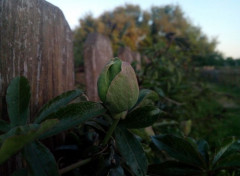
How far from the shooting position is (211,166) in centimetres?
55

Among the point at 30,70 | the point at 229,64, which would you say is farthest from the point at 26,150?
the point at 229,64

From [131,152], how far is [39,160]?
165mm

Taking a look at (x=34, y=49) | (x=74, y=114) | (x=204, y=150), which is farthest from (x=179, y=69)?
(x=74, y=114)

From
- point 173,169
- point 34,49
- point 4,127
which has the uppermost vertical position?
point 34,49

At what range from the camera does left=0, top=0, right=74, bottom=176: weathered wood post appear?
491 mm

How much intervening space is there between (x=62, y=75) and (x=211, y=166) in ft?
1.53

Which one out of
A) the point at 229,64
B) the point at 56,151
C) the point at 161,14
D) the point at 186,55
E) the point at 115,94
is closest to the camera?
the point at 115,94

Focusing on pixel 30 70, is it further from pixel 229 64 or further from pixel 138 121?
pixel 229 64

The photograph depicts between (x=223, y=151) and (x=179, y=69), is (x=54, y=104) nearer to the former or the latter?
(x=223, y=151)

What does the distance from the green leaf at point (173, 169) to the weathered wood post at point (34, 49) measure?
0.32 meters

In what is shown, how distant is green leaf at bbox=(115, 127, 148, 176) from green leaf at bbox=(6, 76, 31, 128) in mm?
180

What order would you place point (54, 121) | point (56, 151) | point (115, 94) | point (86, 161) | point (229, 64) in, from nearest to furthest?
1. point (54, 121)
2. point (115, 94)
3. point (86, 161)
4. point (56, 151)
5. point (229, 64)

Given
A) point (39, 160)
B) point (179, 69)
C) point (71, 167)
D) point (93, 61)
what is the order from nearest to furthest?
point (39, 160) < point (71, 167) < point (93, 61) < point (179, 69)

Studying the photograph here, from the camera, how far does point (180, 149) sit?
53 centimetres
